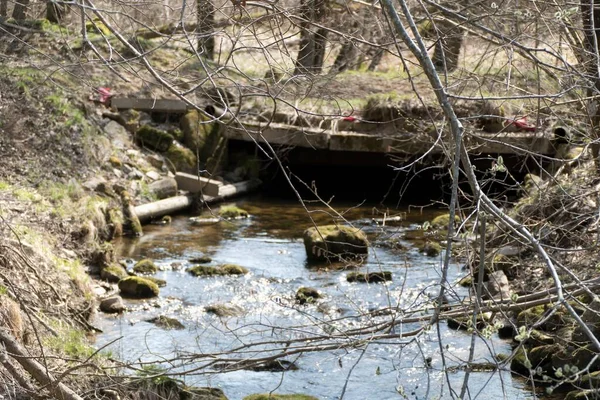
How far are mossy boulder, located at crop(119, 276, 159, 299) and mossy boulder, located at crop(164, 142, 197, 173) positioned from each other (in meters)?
6.73

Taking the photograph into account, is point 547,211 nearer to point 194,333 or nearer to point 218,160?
point 194,333

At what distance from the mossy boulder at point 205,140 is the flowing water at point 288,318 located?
1774 millimetres

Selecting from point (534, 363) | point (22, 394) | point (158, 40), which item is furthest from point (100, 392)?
point (158, 40)

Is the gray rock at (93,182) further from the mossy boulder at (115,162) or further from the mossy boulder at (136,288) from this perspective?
the mossy boulder at (136,288)

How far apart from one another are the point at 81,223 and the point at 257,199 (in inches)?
246

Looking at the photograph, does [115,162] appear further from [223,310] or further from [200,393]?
[200,393]

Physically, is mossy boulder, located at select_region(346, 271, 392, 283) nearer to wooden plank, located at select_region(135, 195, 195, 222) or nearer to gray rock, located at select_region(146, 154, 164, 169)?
wooden plank, located at select_region(135, 195, 195, 222)

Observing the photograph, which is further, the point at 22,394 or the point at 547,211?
the point at 547,211

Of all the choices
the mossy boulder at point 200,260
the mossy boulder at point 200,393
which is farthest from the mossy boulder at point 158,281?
the mossy boulder at point 200,393

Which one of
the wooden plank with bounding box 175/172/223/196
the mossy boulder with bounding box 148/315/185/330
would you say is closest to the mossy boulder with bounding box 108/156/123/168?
the wooden plank with bounding box 175/172/223/196

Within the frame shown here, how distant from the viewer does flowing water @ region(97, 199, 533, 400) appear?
7453mm

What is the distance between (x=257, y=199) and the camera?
17.9 meters

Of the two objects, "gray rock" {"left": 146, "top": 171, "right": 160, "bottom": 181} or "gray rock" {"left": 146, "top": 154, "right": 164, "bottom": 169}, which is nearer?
"gray rock" {"left": 146, "top": 171, "right": 160, "bottom": 181}

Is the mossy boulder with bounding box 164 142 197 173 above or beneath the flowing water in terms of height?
above
